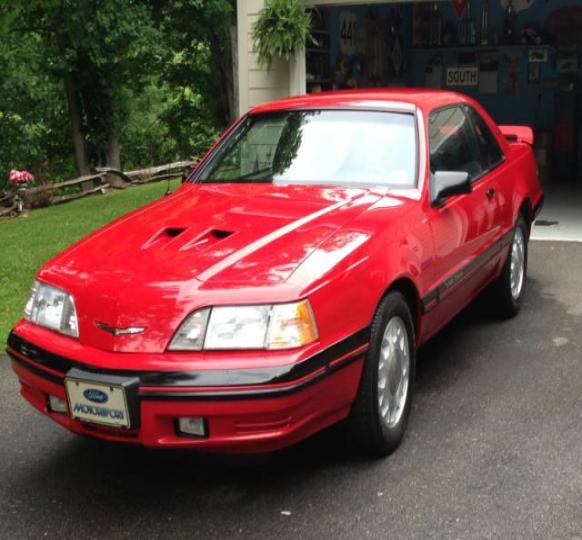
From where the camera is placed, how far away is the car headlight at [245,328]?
130 inches

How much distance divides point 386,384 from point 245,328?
2.93ft

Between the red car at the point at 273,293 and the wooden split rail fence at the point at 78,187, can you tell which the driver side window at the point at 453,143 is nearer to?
the red car at the point at 273,293

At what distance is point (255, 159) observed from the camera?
5086mm

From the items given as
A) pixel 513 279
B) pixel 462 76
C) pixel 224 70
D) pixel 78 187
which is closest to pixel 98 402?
pixel 513 279

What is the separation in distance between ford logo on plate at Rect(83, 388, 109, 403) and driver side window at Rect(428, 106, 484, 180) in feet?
7.38

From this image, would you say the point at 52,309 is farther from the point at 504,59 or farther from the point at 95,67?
the point at 95,67

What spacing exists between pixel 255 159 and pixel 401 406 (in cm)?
174

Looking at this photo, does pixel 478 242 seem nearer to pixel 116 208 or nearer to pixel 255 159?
pixel 255 159

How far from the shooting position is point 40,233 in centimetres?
1174

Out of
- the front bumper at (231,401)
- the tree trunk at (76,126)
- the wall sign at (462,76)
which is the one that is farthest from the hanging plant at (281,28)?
the tree trunk at (76,126)

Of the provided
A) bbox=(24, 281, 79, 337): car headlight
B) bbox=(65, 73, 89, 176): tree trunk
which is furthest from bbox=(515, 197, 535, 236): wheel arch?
bbox=(65, 73, 89, 176): tree trunk

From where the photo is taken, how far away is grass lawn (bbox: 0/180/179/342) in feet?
24.9

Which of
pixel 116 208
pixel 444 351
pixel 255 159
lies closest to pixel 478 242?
pixel 444 351

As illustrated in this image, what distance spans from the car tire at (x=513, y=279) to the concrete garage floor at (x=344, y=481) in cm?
113
